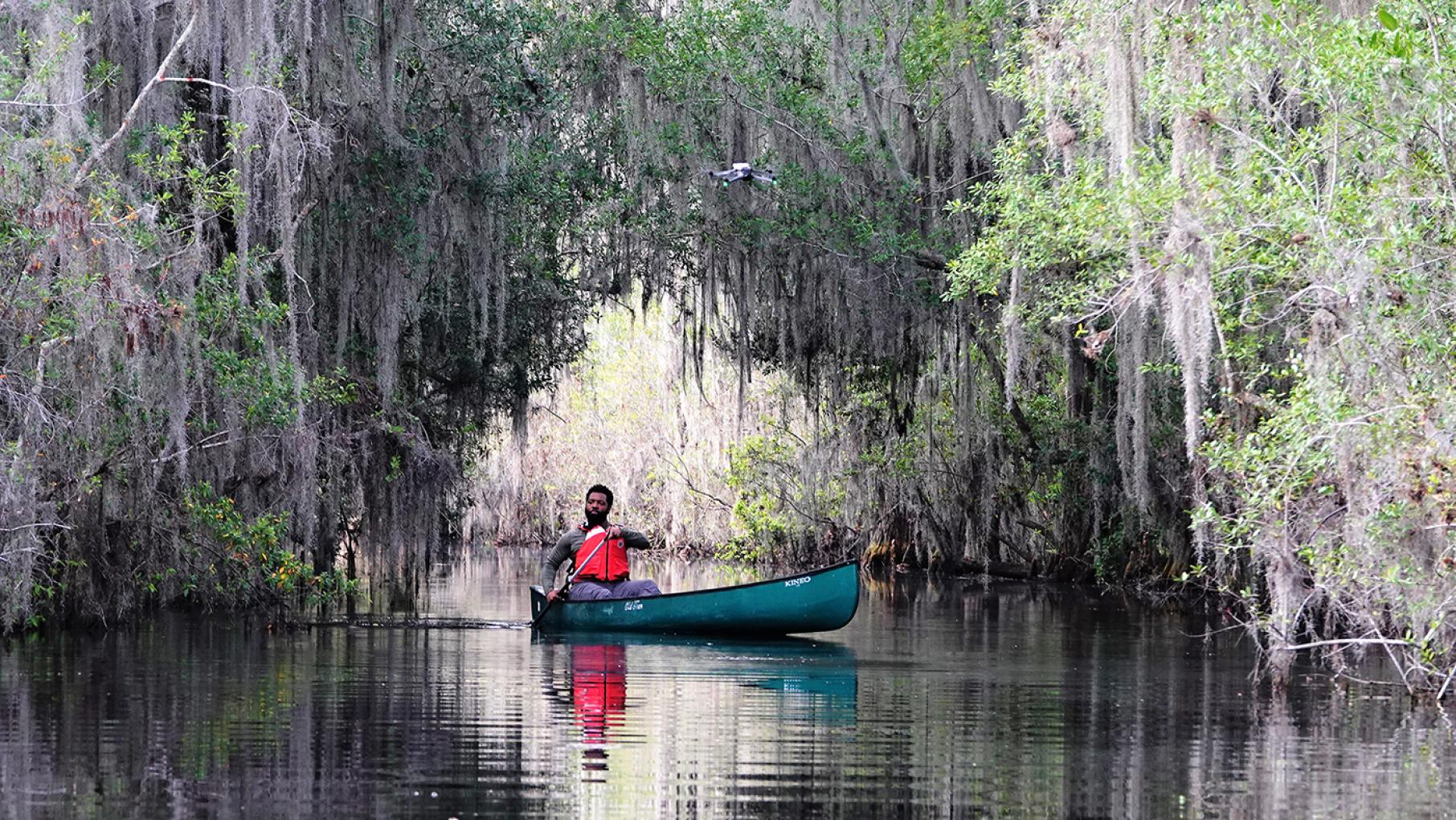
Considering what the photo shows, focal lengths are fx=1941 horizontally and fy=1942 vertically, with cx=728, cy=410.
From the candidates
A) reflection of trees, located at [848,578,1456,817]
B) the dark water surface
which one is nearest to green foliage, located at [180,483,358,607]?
the dark water surface

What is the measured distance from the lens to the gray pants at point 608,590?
1566 cm

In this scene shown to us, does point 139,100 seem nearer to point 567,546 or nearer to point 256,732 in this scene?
point 567,546

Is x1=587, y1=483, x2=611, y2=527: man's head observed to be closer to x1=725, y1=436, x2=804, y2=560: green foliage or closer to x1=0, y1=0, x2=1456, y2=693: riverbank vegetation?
x1=0, y1=0, x2=1456, y2=693: riverbank vegetation

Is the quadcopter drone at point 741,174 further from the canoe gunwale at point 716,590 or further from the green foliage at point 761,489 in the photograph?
the green foliage at point 761,489

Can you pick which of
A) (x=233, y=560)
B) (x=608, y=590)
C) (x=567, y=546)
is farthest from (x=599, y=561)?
(x=233, y=560)

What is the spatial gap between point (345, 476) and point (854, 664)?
22.3 feet

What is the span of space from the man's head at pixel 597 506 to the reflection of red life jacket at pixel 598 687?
1.57 m

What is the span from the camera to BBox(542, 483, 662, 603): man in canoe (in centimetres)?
1567

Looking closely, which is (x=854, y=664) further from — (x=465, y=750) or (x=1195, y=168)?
(x=465, y=750)

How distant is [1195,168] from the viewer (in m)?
11.5

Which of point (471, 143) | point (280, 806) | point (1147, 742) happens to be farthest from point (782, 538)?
point (280, 806)

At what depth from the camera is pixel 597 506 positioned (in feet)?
51.6

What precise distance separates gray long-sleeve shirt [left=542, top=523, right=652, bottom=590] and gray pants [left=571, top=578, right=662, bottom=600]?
0.21 m

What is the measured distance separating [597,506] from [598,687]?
16.0 ft
